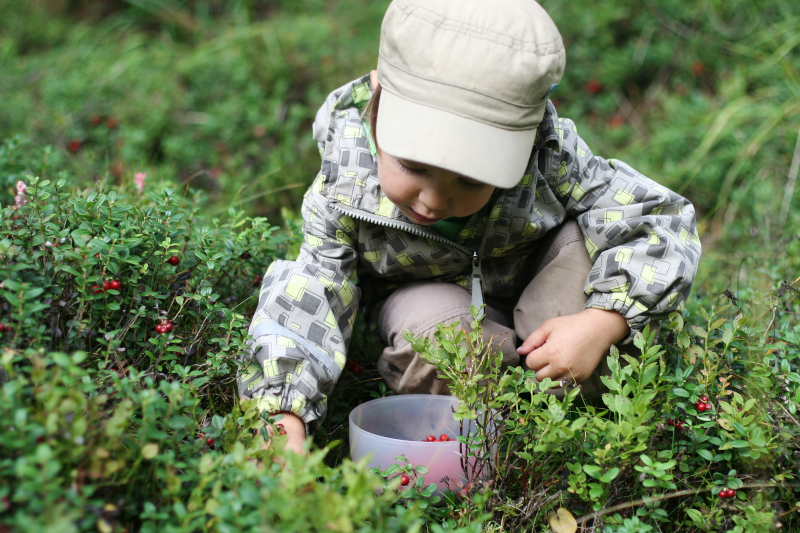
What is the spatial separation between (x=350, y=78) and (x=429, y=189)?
8.09ft

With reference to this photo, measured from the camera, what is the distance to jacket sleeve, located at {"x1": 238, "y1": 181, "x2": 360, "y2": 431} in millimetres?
1602

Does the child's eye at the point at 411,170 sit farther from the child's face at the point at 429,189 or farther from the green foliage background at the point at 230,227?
the green foliage background at the point at 230,227

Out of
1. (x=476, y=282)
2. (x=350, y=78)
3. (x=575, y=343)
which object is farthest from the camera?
(x=350, y=78)

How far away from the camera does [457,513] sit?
1.52 metres

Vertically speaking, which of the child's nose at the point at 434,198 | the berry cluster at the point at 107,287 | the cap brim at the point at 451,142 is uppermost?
the cap brim at the point at 451,142

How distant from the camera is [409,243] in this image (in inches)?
75.8

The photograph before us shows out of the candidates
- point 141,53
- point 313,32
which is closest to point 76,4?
point 141,53

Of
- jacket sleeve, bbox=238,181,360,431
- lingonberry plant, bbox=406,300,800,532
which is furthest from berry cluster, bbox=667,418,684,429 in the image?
jacket sleeve, bbox=238,181,360,431

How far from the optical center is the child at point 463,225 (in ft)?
4.67

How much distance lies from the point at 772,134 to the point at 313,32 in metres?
2.68

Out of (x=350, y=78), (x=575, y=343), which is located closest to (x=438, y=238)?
(x=575, y=343)

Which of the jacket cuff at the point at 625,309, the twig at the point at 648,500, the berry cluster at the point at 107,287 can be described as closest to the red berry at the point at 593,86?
the jacket cuff at the point at 625,309

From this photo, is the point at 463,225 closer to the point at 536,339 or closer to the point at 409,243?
the point at 409,243

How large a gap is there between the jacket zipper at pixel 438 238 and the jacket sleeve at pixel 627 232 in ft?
1.04
